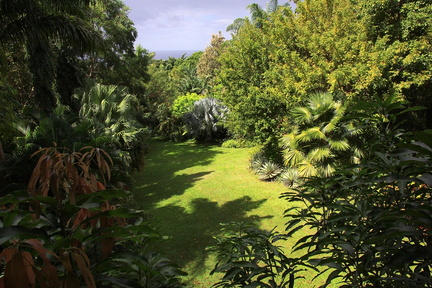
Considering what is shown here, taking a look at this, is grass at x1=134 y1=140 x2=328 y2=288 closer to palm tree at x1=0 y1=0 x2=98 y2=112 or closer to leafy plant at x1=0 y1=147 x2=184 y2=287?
leafy plant at x1=0 y1=147 x2=184 y2=287

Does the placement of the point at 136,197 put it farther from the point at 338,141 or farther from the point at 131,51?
the point at 131,51

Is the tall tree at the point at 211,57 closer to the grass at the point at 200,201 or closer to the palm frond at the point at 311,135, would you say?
the grass at the point at 200,201

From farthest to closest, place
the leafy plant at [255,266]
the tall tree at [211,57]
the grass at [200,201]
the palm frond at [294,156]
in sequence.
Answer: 1. the tall tree at [211,57]
2. the palm frond at [294,156]
3. the grass at [200,201]
4. the leafy plant at [255,266]

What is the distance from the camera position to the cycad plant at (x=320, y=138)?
9500 mm

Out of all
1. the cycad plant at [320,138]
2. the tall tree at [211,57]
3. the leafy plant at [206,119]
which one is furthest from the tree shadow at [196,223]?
the tall tree at [211,57]

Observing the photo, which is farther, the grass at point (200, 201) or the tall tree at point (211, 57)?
the tall tree at point (211, 57)

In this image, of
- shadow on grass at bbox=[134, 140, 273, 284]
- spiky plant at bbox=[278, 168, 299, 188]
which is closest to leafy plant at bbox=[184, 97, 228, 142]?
shadow on grass at bbox=[134, 140, 273, 284]

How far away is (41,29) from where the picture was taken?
732cm

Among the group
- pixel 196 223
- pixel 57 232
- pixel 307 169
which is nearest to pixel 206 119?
pixel 307 169

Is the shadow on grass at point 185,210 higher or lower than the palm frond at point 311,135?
lower

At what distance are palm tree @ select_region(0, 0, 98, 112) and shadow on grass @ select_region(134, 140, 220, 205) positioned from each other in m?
5.58

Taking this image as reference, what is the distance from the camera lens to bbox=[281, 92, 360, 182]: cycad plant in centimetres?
950

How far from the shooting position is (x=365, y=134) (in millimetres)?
9469

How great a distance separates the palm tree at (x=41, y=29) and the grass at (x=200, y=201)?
5.73 metres
